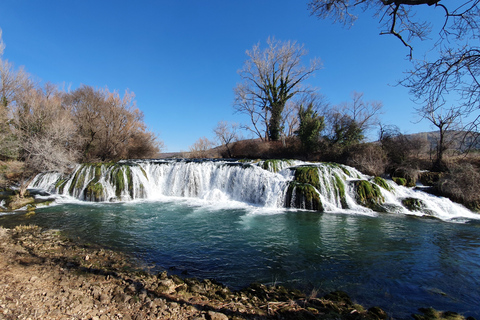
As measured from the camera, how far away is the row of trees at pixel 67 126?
10836 mm

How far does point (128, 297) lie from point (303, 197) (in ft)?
30.9

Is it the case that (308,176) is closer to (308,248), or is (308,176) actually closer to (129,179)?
(308,248)

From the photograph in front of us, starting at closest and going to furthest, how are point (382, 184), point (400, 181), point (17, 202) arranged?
point (17, 202), point (382, 184), point (400, 181)

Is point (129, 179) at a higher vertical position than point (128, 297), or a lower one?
higher

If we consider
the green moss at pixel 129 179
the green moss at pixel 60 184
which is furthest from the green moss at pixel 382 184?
the green moss at pixel 60 184

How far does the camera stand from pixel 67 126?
41.9ft

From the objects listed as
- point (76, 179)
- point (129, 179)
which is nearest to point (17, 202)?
point (76, 179)

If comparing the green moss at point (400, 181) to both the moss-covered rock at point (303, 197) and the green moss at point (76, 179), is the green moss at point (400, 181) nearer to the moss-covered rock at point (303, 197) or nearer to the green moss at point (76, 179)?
the moss-covered rock at point (303, 197)

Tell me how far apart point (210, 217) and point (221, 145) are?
22.3 metres

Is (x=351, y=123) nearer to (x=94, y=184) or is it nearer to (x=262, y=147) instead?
(x=262, y=147)

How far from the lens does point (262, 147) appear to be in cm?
2530

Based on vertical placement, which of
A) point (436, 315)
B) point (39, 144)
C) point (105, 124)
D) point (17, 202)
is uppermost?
point (105, 124)

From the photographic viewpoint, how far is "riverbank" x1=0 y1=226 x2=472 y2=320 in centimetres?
269

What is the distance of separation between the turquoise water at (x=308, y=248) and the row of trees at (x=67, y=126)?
3334 mm
